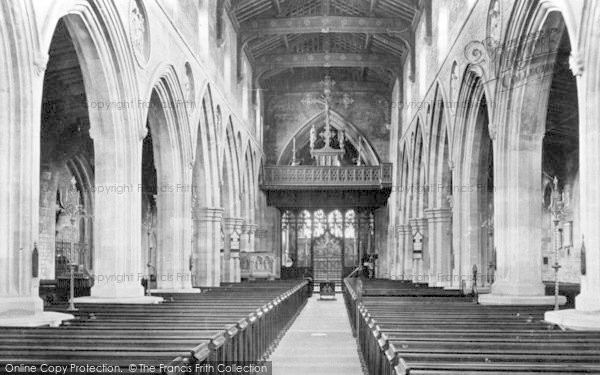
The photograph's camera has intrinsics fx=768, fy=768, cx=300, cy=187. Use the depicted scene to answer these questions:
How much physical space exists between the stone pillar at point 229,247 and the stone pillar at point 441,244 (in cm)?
712

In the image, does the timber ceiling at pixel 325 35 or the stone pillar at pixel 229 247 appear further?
the timber ceiling at pixel 325 35

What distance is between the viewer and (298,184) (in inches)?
1288

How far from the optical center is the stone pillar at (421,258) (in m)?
24.5

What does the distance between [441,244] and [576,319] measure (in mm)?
12801

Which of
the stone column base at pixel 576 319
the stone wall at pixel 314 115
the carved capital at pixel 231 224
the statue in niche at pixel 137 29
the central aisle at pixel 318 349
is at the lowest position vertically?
the central aisle at pixel 318 349

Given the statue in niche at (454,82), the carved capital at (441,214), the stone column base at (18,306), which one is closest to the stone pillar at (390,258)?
the carved capital at (441,214)

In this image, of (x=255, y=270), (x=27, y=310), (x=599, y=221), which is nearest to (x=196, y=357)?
(x=27, y=310)

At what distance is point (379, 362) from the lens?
739 cm

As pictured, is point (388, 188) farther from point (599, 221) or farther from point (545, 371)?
point (545, 371)

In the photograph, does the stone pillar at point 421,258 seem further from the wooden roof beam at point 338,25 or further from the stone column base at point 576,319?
the stone column base at point 576,319

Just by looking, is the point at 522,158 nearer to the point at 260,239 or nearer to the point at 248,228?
the point at 248,228

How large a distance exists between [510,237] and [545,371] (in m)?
9.84

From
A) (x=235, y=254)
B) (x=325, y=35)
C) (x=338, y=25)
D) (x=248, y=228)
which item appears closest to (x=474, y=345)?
(x=235, y=254)

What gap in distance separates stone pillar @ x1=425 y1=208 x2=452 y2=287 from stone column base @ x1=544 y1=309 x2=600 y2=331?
1167cm
